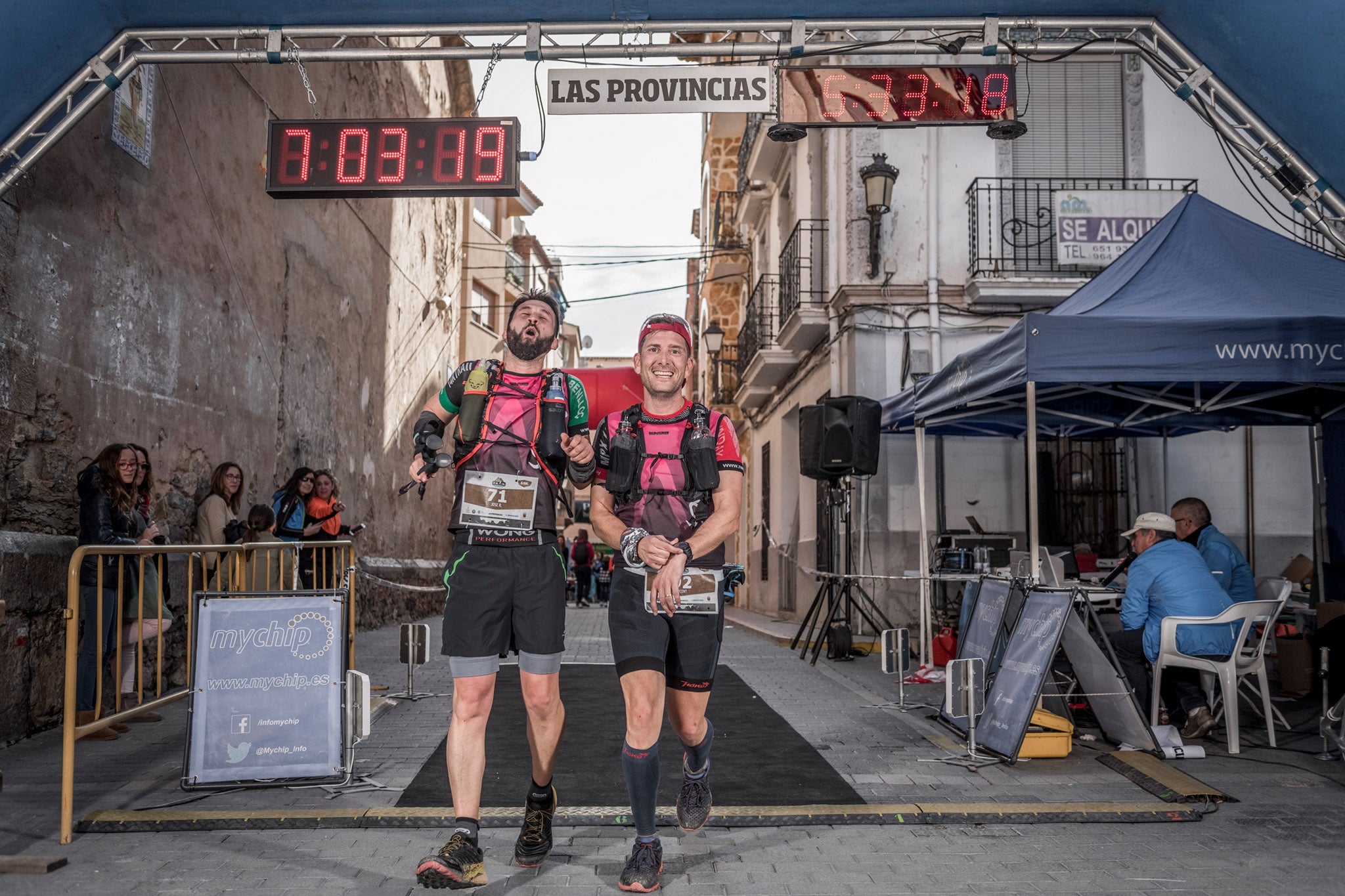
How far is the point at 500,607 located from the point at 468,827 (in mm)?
763

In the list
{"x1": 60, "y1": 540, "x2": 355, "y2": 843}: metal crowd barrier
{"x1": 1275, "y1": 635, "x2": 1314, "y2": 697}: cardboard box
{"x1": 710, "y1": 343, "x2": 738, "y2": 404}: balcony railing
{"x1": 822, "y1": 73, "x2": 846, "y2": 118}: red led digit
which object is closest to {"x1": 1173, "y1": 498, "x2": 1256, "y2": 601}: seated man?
{"x1": 1275, "y1": 635, "x2": 1314, "y2": 697}: cardboard box

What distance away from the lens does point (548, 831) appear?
164 inches

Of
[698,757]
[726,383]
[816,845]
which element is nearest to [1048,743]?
[816,845]

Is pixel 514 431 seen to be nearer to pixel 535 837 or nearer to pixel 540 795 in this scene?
pixel 540 795

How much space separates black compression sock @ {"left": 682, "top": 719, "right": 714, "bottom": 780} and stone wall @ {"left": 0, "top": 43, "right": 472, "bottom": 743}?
14.3 feet

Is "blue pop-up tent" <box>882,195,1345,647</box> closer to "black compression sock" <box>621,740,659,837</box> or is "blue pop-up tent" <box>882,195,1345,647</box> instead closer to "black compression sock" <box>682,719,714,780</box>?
"black compression sock" <box>682,719,714,780</box>

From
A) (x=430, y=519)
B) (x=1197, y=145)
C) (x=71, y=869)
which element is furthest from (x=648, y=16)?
(x=430, y=519)

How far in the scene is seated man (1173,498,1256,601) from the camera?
25.9 ft

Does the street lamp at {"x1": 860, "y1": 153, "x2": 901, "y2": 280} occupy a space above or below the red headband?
above

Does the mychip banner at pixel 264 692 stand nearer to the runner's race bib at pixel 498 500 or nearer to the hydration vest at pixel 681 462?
the runner's race bib at pixel 498 500

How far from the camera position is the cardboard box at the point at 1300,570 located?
1032cm

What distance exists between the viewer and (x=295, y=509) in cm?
1039

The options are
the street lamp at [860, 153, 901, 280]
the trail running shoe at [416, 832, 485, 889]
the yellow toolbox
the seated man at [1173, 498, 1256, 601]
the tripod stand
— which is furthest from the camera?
the street lamp at [860, 153, 901, 280]

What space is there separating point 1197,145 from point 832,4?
10.0 meters
